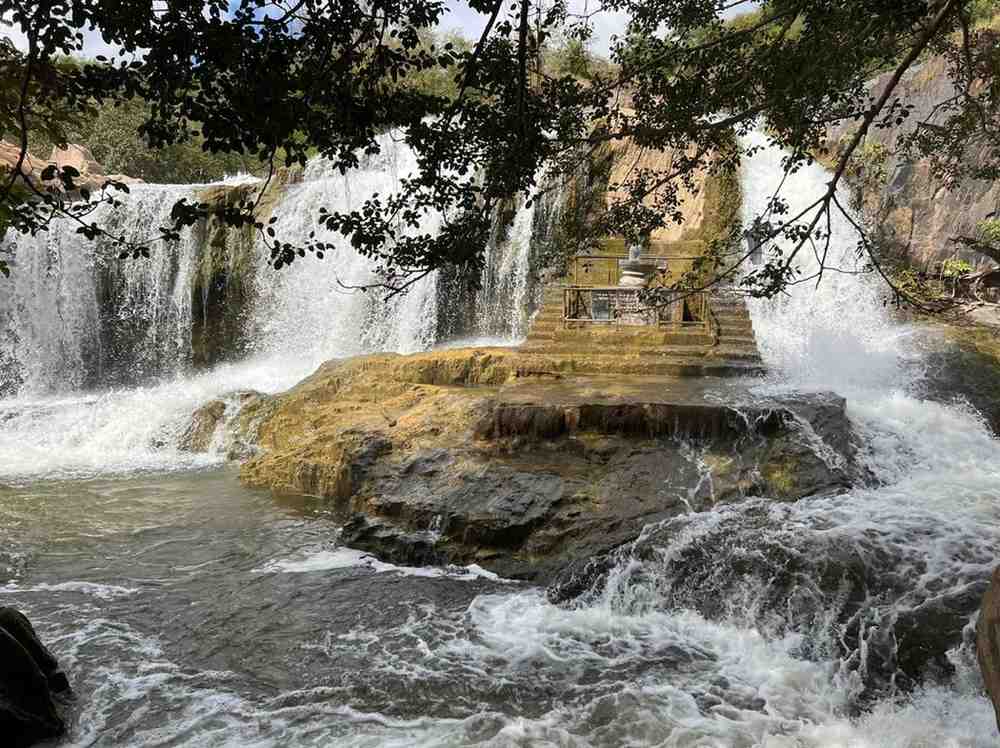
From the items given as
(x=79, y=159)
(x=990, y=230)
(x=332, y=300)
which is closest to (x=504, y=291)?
(x=332, y=300)

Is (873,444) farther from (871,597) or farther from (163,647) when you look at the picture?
(163,647)

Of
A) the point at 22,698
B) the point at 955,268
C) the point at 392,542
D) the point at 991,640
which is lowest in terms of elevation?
the point at 22,698

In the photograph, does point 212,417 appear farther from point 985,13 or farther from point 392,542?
point 985,13

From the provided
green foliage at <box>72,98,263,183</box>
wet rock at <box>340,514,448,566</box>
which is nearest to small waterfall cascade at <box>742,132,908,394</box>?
wet rock at <box>340,514,448,566</box>

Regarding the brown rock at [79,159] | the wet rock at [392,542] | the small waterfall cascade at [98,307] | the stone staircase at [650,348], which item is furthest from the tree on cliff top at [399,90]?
the brown rock at [79,159]

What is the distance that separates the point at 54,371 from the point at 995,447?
1847 centimetres

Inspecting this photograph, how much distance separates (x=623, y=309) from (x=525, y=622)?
6.29 meters

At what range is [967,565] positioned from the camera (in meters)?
5.36

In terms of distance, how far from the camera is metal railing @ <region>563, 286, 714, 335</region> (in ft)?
35.7

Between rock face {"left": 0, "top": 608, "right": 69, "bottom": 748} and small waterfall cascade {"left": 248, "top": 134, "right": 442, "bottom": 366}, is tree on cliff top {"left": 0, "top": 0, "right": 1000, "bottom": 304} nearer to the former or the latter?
rock face {"left": 0, "top": 608, "right": 69, "bottom": 748}

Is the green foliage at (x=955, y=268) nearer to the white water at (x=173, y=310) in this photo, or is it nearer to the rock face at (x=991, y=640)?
the white water at (x=173, y=310)

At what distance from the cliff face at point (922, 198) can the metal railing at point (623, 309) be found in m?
5.01

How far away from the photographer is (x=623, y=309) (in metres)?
11.2

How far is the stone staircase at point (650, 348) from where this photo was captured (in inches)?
386
